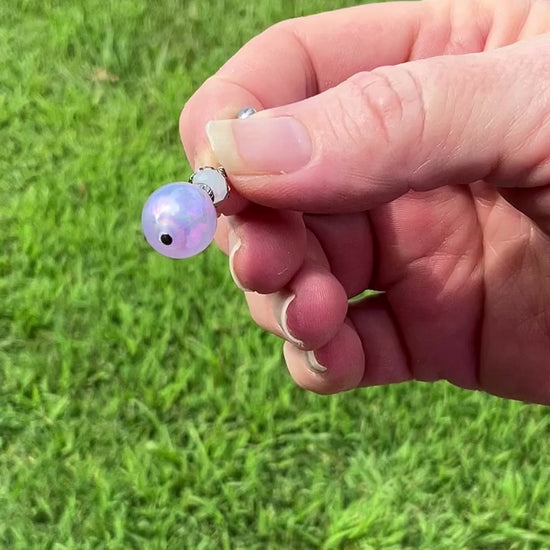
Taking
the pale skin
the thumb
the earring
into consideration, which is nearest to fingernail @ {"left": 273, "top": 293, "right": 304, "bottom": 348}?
the pale skin

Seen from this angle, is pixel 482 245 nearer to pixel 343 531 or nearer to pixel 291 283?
pixel 291 283

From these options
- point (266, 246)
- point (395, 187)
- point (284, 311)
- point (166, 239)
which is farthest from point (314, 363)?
point (166, 239)

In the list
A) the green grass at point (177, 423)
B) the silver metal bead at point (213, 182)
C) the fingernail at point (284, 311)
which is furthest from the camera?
the green grass at point (177, 423)

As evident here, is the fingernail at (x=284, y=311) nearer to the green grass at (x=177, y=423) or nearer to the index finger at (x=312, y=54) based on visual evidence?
the index finger at (x=312, y=54)

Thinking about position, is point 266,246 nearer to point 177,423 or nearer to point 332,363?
point 332,363

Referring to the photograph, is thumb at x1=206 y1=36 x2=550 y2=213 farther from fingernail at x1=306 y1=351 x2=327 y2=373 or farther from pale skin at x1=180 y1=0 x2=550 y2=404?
fingernail at x1=306 y1=351 x2=327 y2=373

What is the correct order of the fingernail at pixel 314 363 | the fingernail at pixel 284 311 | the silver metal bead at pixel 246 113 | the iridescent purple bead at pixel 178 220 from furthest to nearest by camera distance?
the fingernail at pixel 314 363
the fingernail at pixel 284 311
the silver metal bead at pixel 246 113
the iridescent purple bead at pixel 178 220

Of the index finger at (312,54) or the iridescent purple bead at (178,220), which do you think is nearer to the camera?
the iridescent purple bead at (178,220)

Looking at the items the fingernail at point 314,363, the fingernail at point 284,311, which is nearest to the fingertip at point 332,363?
the fingernail at point 314,363
